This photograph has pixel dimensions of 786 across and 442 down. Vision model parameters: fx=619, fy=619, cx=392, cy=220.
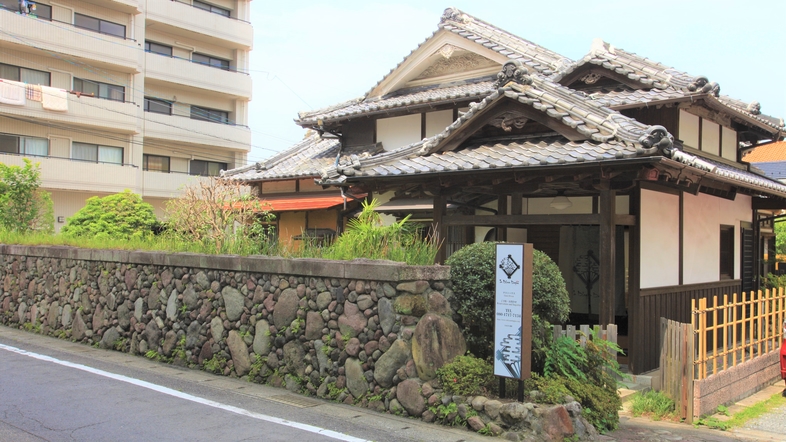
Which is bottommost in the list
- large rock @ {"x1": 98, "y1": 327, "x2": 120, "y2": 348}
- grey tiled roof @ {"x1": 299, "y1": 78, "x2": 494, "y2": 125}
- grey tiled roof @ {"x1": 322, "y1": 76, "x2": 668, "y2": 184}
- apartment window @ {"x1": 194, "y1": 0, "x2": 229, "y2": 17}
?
large rock @ {"x1": 98, "y1": 327, "x2": 120, "y2": 348}

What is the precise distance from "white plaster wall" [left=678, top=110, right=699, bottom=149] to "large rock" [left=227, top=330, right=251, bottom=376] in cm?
916

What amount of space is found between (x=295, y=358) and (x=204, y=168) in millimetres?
27284

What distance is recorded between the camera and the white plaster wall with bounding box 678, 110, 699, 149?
12355mm

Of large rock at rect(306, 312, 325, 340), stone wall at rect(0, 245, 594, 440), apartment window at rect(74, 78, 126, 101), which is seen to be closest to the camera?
stone wall at rect(0, 245, 594, 440)

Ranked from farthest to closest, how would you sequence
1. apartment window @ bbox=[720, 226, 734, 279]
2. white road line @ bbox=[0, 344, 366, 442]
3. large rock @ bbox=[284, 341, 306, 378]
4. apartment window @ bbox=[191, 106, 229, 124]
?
apartment window @ bbox=[191, 106, 229, 124] < apartment window @ bbox=[720, 226, 734, 279] < large rock @ bbox=[284, 341, 306, 378] < white road line @ bbox=[0, 344, 366, 442]

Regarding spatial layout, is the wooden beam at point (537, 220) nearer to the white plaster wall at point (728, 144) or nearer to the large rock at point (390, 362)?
the large rock at point (390, 362)

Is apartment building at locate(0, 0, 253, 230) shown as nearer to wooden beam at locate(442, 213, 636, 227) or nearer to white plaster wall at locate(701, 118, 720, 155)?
wooden beam at locate(442, 213, 636, 227)

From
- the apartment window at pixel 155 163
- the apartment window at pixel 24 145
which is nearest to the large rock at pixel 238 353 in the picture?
the apartment window at pixel 24 145

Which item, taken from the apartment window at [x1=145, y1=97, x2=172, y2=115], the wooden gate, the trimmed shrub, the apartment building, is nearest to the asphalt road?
the trimmed shrub

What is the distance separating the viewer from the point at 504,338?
706cm

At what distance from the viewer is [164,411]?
298 inches

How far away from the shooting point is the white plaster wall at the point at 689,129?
12.4 meters

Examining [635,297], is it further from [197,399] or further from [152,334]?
[152,334]

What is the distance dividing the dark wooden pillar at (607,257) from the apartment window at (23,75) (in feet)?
88.2
